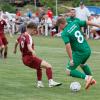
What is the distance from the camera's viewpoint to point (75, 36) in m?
12.5

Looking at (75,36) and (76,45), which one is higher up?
(75,36)

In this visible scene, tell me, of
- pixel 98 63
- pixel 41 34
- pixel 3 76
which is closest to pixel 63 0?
pixel 41 34

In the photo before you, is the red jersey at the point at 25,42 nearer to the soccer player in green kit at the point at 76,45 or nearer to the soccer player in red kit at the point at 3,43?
the soccer player in green kit at the point at 76,45

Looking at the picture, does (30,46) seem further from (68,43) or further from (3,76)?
(3,76)

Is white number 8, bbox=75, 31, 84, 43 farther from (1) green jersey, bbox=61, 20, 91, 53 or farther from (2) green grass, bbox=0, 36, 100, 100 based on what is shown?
(2) green grass, bbox=0, 36, 100, 100

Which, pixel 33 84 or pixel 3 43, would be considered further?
pixel 3 43

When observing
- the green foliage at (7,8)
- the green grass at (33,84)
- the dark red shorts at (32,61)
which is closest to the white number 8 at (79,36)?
the dark red shorts at (32,61)

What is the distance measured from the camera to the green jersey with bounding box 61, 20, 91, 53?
489 inches

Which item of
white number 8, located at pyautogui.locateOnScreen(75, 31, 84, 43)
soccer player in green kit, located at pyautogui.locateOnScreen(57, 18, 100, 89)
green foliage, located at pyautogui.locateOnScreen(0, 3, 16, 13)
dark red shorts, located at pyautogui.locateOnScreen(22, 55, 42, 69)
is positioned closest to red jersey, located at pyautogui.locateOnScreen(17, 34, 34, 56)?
dark red shorts, located at pyautogui.locateOnScreen(22, 55, 42, 69)

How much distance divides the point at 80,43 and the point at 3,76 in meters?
3.26

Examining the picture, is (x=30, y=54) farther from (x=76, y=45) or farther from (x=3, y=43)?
(x=3, y=43)

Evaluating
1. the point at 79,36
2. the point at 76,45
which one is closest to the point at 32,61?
the point at 76,45

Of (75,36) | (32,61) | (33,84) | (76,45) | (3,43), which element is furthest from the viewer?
(3,43)

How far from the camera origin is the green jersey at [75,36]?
40.8 feet
